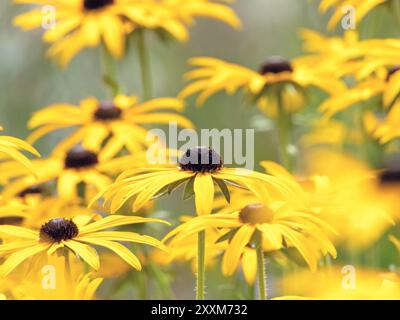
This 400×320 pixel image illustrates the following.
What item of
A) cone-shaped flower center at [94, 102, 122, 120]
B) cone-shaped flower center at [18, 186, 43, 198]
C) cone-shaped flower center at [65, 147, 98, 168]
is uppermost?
cone-shaped flower center at [94, 102, 122, 120]

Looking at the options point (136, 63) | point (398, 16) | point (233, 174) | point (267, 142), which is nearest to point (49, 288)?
point (233, 174)

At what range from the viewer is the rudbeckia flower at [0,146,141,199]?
156 cm

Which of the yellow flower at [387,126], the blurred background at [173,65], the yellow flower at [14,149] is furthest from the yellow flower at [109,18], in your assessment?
the blurred background at [173,65]

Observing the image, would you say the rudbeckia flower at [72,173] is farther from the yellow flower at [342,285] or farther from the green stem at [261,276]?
the green stem at [261,276]

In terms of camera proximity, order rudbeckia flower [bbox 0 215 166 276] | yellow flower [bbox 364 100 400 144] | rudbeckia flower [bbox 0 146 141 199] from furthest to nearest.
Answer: rudbeckia flower [bbox 0 146 141 199] < yellow flower [bbox 364 100 400 144] < rudbeckia flower [bbox 0 215 166 276]

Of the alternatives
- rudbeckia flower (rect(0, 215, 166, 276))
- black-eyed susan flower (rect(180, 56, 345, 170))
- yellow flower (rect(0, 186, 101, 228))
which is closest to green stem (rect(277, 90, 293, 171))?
black-eyed susan flower (rect(180, 56, 345, 170))

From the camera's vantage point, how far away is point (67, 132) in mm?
2898

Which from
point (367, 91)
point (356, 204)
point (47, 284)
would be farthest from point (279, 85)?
point (47, 284)

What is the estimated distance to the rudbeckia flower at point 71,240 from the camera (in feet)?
3.44

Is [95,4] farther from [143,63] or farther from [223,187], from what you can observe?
[223,187]

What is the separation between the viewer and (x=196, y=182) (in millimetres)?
1131

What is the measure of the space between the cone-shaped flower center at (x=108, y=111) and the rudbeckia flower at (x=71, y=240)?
0.56 meters

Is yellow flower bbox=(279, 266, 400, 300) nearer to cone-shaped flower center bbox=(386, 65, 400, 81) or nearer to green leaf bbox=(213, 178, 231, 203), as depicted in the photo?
green leaf bbox=(213, 178, 231, 203)

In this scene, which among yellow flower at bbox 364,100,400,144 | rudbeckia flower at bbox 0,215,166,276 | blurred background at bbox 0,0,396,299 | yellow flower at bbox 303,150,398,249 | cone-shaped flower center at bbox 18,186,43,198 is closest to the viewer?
rudbeckia flower at bbox 0,215,166,276
